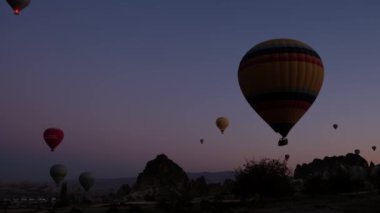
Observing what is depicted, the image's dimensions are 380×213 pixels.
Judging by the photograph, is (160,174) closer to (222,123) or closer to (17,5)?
(222,123)

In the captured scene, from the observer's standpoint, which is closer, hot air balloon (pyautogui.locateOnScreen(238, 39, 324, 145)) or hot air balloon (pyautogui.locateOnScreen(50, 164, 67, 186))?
hot air balloon (pyautogui.locateOnScreen(238, 39, 324, 145))

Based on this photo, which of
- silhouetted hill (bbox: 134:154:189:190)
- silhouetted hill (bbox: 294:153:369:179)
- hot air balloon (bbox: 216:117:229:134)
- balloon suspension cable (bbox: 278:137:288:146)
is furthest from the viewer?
silhouetted hill (bbox: 294:153:369:179)

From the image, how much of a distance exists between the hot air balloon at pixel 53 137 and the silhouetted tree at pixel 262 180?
33.5m

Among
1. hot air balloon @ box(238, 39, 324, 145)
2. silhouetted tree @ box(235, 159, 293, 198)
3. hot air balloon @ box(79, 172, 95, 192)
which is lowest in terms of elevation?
silhouetted tree @ box(235, 159, 293, 198)

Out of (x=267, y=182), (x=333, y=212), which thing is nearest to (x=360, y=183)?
(x=267, y=182)

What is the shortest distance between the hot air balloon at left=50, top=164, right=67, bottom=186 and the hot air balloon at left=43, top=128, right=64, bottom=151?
47.9 ft

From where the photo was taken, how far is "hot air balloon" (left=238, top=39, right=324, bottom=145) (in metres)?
43.0

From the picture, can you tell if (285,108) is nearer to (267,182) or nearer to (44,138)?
(267,182)

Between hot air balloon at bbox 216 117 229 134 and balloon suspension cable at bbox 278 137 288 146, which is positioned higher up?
hot air balloon at bbox 216 117 229 134

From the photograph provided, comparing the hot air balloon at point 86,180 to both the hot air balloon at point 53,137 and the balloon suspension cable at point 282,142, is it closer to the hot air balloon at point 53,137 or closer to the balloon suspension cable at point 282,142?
the hot air balloon at point 53,137

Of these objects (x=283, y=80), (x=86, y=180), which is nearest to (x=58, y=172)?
(x=86, y=180)

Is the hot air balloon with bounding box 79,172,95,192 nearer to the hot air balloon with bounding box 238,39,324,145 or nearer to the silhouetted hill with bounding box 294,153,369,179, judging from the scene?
the hot air balloon with bounding box 238,39,324,145

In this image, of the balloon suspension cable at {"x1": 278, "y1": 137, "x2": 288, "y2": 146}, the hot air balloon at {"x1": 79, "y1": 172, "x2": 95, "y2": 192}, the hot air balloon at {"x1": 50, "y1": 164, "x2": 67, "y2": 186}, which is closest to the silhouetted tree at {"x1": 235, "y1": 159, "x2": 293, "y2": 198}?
the balloon suspension cable at {"x1": 278, "y1": 137, "x2": 288, "y2": 146}

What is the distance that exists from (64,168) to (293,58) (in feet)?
193
